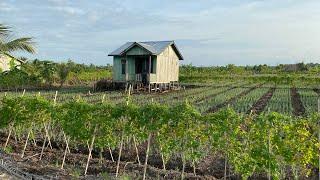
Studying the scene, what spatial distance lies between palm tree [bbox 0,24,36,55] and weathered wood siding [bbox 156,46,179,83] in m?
14.2

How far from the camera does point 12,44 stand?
57.4 feet

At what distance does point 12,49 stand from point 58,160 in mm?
8936

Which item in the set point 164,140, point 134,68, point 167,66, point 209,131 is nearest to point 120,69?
point 134,68

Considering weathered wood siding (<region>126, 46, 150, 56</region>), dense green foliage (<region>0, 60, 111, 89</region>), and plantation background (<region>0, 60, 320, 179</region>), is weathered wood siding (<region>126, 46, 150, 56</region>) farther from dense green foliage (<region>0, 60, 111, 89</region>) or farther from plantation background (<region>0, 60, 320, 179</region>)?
plantation background (<region>0, 60, 320, 179</region>)

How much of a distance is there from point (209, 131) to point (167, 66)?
25977 millimetres

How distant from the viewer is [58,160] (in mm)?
9953

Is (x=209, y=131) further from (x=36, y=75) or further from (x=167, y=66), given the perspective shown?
(x=167, y=66)

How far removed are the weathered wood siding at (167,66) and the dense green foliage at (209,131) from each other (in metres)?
22.2

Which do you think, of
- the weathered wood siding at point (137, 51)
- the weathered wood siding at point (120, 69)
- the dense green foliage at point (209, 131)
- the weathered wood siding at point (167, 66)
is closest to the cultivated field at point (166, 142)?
the dense green foliage at point (209, 131)

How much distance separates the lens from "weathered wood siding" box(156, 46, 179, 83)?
32.5m

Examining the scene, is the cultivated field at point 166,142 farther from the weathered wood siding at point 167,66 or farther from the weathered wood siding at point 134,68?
the weathered wood siding at point 167,66

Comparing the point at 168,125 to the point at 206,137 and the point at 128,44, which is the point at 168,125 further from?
the point at 128,44

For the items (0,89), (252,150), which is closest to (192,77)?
(0,89)

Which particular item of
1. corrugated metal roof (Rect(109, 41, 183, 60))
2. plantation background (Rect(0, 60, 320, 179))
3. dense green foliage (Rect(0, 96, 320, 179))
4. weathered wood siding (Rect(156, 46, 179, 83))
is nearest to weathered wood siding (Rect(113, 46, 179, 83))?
weathered wood siding (Rect(156, 46, 179, 83))
